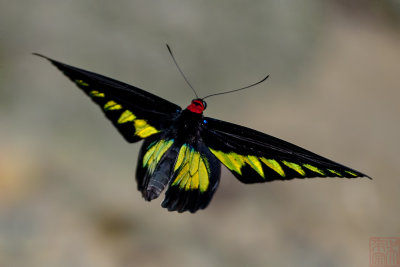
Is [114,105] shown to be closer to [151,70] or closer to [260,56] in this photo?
[151,70]

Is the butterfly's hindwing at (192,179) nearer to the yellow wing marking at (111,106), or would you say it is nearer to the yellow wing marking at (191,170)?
the yellow wing marking at (191,170)

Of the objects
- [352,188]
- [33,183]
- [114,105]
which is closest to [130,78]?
[33,183]

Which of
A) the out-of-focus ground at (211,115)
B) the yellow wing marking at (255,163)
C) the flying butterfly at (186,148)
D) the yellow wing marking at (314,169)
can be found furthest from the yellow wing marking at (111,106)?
the out-of-focus ground at (211,115)

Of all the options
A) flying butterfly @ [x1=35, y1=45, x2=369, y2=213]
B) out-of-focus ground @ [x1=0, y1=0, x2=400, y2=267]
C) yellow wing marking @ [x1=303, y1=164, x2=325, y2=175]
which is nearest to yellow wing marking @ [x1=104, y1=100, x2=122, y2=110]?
flying butterfly @ [x1=35, y1=45, x2=369, y2=213]

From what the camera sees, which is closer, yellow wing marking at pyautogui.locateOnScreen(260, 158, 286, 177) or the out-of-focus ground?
yellow wing marking at pyautogui.locateOnScreen(260, 158, 286, 177)
